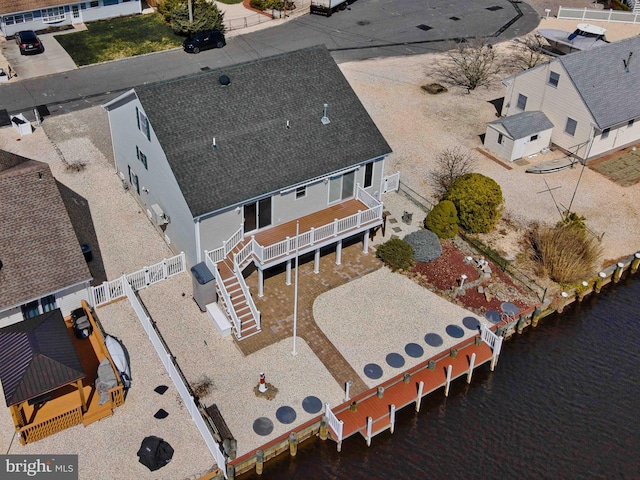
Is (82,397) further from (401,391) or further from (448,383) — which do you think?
(448,383)

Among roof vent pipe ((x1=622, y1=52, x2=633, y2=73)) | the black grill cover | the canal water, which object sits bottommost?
the canal water

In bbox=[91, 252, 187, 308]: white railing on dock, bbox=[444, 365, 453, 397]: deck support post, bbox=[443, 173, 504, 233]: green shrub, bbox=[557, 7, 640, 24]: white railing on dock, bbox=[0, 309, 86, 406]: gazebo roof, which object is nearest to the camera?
bbox=[0, 309, 86, 406]: gazebo roof

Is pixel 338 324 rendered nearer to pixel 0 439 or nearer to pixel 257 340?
pixel 257 340

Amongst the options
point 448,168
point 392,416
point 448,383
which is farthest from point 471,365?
point 448,168

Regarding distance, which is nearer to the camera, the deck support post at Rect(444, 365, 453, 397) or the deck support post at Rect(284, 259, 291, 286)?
the deck support post at Rect(444, 365, 453, 397)

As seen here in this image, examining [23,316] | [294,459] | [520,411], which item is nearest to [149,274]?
[23,316]

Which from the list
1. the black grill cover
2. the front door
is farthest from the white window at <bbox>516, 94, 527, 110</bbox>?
the black grill cover

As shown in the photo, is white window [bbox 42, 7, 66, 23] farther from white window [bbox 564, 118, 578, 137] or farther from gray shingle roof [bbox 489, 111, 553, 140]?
white window [bbox 564, 118, 578, 137]
